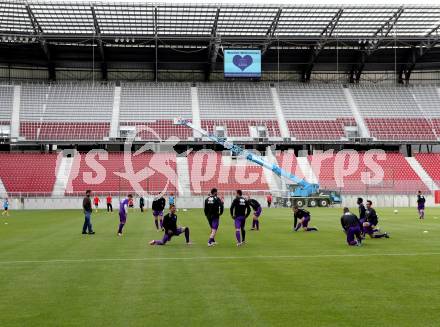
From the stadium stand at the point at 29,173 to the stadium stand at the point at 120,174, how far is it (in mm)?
2295

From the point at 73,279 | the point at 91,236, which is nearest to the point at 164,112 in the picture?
the point at 91,236

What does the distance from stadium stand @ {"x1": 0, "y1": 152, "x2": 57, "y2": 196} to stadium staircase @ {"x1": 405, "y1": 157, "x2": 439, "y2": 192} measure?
35.7 m

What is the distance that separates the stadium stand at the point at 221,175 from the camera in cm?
5678

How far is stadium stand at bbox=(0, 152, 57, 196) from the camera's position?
5588 cm

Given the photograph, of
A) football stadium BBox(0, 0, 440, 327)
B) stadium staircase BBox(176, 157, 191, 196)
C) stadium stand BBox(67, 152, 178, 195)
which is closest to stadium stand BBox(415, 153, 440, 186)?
football stadium BBox(0, 0, 440, 327)

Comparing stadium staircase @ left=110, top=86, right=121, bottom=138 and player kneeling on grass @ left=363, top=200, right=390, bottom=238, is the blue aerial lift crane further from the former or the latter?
player kneeling on grass @ left=363, top=200, right=390, bottom=238

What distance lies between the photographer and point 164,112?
6769 cm

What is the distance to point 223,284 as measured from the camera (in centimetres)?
1083

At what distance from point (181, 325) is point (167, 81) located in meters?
66.9

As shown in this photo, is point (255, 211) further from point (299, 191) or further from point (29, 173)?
point (29, 173)

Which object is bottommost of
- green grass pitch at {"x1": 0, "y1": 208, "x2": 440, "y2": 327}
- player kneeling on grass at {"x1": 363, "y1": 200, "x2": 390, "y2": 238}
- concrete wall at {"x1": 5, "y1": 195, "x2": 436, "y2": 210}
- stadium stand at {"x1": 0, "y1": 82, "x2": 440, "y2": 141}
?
green grass pitch at {"x1": 0, "y1": 208, "x2": 440, "y2": 327}

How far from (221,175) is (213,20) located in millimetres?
16216

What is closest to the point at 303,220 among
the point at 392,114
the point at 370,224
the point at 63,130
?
the point at 370,224

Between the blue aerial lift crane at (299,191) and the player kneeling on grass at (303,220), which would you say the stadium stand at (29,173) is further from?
the player kneeling on grass at (303,220)
